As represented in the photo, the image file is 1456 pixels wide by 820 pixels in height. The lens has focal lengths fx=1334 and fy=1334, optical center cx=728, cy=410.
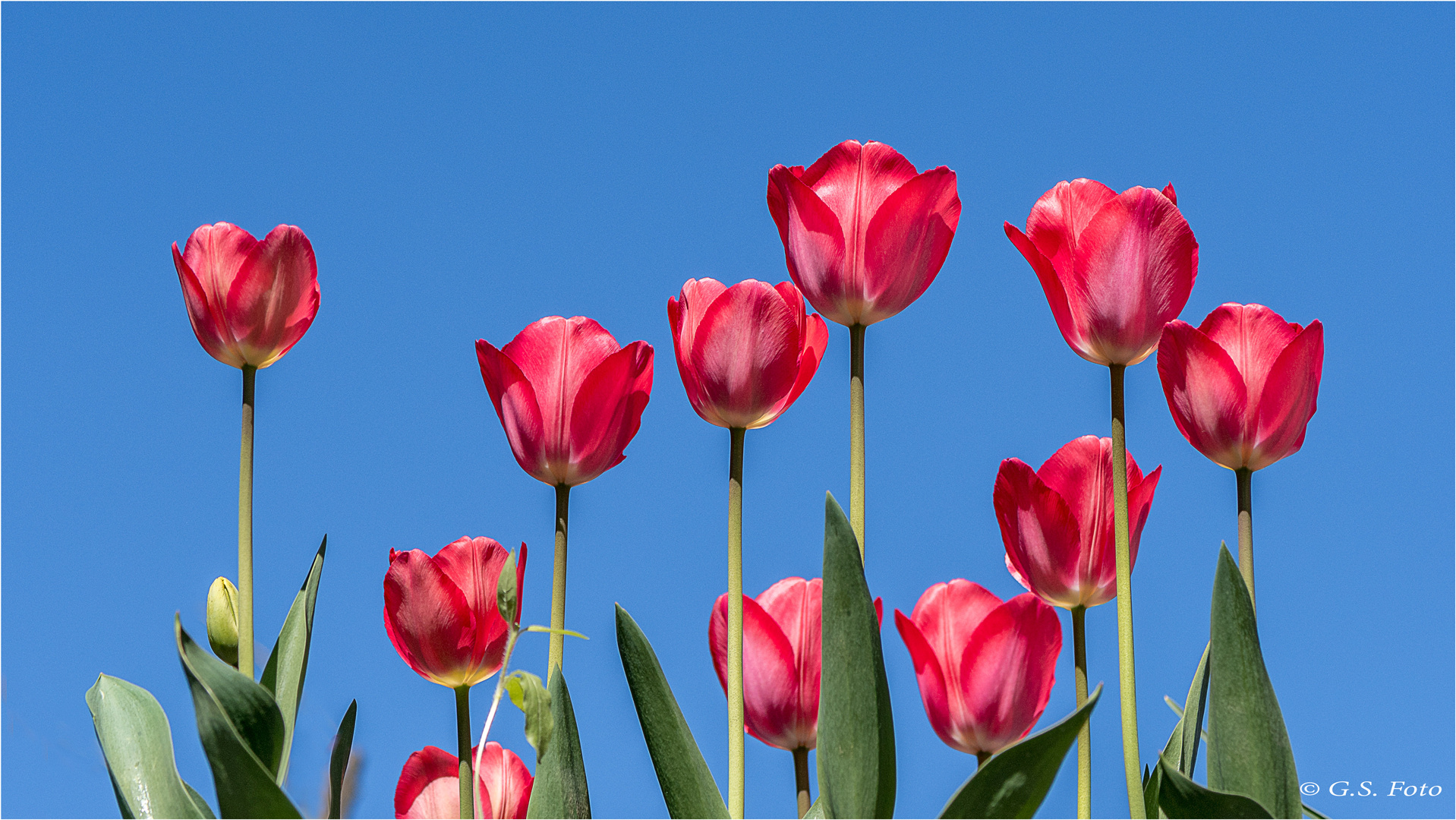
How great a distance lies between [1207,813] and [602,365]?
0.46m

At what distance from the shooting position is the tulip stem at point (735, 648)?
0.80 m

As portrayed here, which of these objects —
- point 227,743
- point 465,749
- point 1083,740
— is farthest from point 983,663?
point 227,743

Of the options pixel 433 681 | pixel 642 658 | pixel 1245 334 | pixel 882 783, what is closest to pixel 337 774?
pixel 433 681

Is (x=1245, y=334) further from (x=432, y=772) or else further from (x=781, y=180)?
(x=432, y=772)

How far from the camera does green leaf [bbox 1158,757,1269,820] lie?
27.3 inches

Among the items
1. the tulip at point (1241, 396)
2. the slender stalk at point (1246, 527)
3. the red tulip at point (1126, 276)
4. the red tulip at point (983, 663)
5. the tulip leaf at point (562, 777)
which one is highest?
the red tulip at point (1126, 276)

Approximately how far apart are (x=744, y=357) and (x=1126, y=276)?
0.24 m

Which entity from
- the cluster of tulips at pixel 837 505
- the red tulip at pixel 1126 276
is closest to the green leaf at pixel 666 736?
the cluster of tulips at pixel 837 505

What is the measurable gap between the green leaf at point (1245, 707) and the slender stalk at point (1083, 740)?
9 centimetres

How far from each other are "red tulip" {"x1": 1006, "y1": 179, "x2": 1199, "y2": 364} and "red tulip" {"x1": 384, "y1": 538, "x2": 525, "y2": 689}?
44 cm

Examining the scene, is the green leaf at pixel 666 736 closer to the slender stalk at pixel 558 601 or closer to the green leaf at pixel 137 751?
the slender stalk at pixel 558 601

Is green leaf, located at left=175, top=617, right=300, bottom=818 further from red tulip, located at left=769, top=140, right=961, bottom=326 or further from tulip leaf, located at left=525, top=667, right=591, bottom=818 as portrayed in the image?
red tulip, located at left=769, top=140, right=961, bottom=326

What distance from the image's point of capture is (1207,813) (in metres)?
0.71

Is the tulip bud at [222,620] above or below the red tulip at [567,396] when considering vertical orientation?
below
